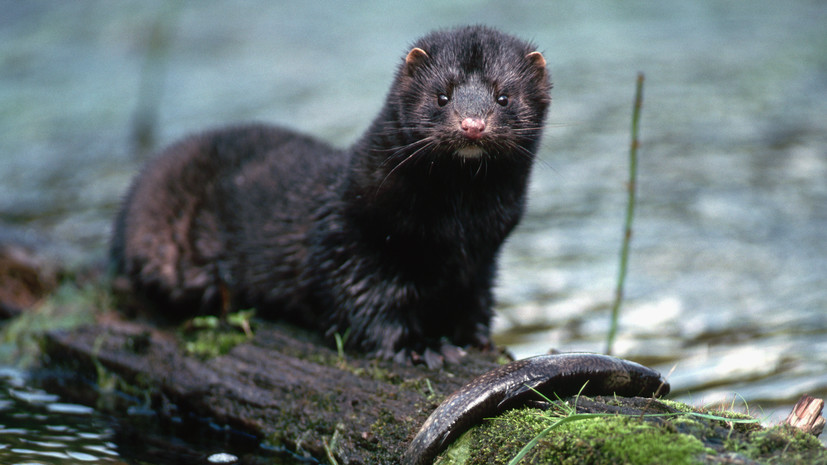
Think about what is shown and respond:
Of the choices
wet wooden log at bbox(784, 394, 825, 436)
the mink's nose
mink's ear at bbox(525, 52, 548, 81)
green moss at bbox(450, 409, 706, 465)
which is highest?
mink's ear at bbox(525, 52, 548, 81)

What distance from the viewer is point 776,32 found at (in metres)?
18.6

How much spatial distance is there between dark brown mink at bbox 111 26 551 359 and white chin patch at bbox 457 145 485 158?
0.01 m

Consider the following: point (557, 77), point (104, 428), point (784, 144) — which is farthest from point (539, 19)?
point (104, 428)

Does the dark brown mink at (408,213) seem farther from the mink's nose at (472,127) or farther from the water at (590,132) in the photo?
the water at (590,132)

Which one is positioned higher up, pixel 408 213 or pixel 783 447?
pixel 408 213

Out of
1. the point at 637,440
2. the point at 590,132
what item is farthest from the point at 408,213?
the point at 590,132

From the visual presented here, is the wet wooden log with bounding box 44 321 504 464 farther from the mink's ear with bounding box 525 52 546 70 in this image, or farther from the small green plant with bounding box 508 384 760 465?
the mink's ear with bounding box 525 52 546 70

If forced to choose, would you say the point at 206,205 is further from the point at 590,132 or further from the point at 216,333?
the point at 590,132

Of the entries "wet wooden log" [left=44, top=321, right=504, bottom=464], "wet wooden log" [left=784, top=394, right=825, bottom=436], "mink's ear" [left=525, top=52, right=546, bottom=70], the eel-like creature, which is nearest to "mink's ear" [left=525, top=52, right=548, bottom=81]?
"mink's ear" [left=525, top=52, right=546, bottom=70]

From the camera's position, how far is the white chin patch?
485 centimetres

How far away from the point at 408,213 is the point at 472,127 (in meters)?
0.76

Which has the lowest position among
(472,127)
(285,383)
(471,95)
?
(285,383)

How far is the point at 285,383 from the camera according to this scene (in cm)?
520

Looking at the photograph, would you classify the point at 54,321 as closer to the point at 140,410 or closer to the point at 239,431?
the point at 140,410
